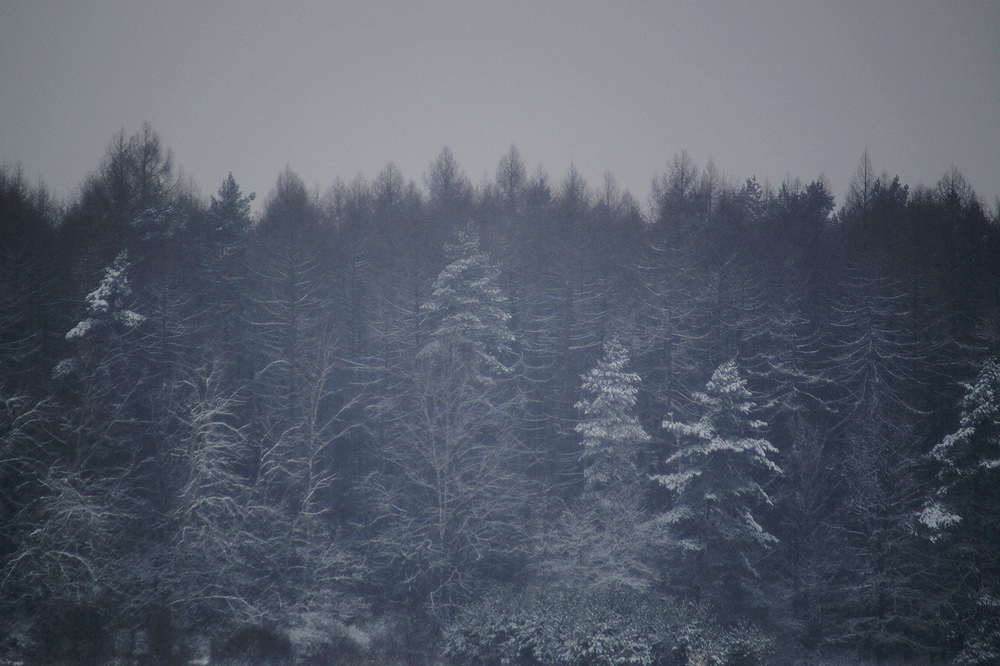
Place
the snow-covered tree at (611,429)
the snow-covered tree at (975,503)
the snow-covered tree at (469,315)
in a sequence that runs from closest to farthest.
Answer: the snow-covered tree at (975,503) < the snow-covered tree at (611,429) < the snow-covered tree at (469,315)

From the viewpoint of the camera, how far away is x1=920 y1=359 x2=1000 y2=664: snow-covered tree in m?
21.1

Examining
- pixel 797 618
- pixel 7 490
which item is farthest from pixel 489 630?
pixel 7 490

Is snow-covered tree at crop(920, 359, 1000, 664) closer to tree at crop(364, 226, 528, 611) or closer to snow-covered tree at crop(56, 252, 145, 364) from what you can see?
tree at crop(364, 226, 528, 611)

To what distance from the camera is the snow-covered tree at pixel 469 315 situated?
92.0 feet

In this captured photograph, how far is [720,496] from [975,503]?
30.1 ft

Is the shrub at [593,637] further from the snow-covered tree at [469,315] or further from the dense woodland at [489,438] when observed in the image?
the snow-covered tree at [469,315]

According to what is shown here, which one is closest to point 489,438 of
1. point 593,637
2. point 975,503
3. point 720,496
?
point 720,496

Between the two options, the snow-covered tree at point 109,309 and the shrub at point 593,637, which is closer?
the shrub at point 593,637

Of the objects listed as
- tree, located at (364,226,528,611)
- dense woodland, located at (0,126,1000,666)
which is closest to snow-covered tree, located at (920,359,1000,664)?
dense woodland, located at (0,126,1000,666)

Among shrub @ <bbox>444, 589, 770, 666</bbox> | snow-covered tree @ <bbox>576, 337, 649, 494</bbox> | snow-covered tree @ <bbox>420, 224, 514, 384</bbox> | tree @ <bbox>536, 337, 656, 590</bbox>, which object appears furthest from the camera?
snow-covered tree @ <bbox>420, 224, 514, 384</bbox>

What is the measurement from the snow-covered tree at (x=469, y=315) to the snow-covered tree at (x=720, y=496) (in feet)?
A: 30.6

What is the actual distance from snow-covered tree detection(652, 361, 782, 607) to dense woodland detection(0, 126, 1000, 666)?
0.15m

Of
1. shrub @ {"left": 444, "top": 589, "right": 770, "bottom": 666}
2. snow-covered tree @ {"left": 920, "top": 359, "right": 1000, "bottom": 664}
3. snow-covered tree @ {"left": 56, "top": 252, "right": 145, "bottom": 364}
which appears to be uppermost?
snow-covered tree @ {"left": 56, "top": 252, "right": 145, "bottom": 364}

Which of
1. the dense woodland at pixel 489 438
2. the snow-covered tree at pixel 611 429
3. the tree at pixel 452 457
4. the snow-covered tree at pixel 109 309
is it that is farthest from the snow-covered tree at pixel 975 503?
the snow-covered tree at pixel 109 309
